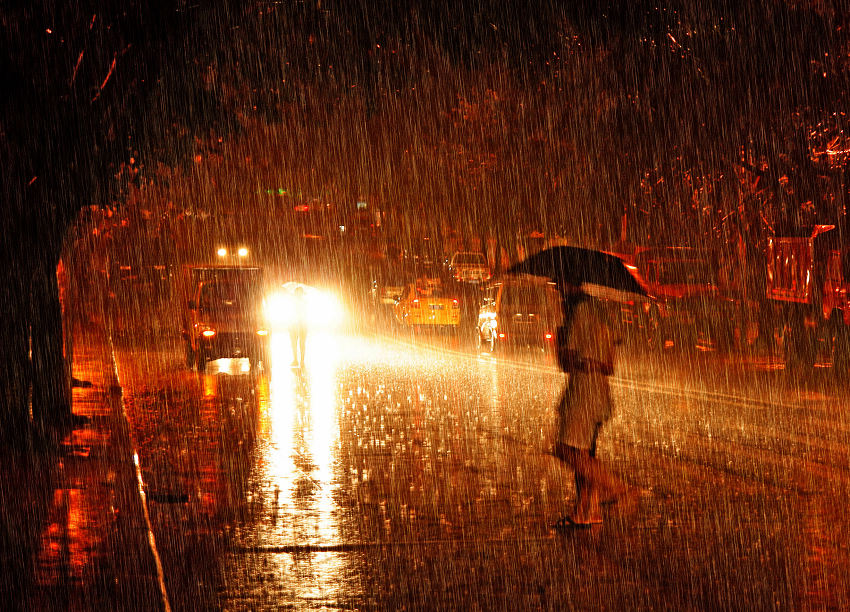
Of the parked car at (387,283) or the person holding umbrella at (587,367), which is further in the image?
the parked car at (387,283)

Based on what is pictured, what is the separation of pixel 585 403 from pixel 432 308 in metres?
29.4

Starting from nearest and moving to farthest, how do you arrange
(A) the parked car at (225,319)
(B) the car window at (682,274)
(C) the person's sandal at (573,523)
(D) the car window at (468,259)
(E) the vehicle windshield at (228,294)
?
(C) the person's sandal at (573,523), (A) the parked car at (225,319), (E) the vehicle windshield at (228,294), (B) the car window at (682,274), (D) the car window at (468,259)

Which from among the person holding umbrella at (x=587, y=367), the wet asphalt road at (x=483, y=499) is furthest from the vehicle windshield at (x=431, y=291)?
the person holding umbrella at (x=587, y=367)

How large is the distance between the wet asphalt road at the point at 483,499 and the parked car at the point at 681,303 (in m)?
5.65

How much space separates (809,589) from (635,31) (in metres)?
5.97

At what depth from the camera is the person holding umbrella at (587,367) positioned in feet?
24.7

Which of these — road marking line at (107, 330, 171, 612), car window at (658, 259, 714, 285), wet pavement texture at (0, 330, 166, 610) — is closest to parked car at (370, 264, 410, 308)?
car window at (658, 259, 714, 285)

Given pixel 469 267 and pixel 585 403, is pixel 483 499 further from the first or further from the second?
pixel 469 267

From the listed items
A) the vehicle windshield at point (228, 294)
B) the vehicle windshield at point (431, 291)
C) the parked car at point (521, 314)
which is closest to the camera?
the vehicle windshield at point (228, 294)

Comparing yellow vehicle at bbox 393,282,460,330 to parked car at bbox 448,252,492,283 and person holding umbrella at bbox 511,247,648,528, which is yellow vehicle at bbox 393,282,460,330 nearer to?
parked car at bbox 448,252,492,283

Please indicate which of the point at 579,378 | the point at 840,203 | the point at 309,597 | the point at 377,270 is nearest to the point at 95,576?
the point at 309,597

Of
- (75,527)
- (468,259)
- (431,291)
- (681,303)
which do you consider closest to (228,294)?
(681,303)

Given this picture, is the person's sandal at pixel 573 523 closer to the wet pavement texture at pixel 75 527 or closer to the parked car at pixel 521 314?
the wet pavement texture at pixel 75 527

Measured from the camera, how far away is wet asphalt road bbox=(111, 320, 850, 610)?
20.2 feet
